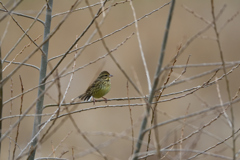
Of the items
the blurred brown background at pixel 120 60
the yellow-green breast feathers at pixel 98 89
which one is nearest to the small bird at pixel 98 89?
the yellow-green breast feathers at pixel 98 89

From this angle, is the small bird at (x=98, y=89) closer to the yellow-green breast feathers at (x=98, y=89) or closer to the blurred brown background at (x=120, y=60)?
the yellow-green breast feathers at (x=98, y=89)

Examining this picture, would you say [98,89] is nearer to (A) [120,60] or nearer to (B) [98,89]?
(B) [98,89]

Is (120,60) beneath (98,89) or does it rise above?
above

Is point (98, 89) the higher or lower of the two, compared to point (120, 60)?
lower

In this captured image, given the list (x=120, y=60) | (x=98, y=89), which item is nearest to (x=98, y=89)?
(x=98, y=89)

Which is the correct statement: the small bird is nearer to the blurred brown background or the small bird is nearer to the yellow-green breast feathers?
the yellow-green breast feathers

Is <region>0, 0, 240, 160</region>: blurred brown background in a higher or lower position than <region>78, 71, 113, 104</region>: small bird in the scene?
higher

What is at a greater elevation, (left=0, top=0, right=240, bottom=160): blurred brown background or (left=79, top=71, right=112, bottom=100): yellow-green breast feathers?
(left=0, top=0, right=240, bottom=160): blurred brown background

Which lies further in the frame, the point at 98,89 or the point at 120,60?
the point at 120,60

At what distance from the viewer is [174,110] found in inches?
723

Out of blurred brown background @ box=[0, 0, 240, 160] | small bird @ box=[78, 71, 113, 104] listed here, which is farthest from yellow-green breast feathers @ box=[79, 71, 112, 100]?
blurred brown background @ box=[0, 0, 240, 160]

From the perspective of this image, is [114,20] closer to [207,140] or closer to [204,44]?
[204,44]

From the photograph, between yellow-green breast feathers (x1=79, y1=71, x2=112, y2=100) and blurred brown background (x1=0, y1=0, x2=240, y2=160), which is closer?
yellow-green breast feathers (x1=79, y1=71, x2=112, y2=100)

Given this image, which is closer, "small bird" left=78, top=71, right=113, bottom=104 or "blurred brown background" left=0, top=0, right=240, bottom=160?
"small bird" left=78, top=71, right=113, bottom=104
